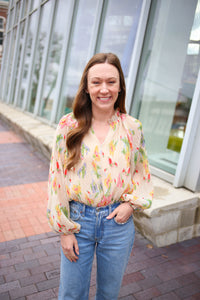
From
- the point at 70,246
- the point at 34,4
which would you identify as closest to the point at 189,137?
the point at 70,246

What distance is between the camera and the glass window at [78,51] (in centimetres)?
634

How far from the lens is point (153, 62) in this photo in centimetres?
448

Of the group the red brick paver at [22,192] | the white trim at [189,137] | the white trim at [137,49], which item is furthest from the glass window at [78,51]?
the white trim at [189,137]

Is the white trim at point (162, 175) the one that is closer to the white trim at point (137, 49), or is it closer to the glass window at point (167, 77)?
the glass window at point (167, 77)

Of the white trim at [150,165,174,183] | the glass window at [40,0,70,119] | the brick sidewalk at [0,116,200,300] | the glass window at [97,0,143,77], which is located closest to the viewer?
the brick sidewalk at [0,116,200,300]

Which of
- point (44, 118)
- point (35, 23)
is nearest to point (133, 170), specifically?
point (44, 118)

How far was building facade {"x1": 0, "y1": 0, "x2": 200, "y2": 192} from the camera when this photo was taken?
3.82m

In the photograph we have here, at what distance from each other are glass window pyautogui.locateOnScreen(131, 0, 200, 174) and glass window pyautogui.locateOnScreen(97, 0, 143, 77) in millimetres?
515

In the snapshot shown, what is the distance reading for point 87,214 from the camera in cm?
147

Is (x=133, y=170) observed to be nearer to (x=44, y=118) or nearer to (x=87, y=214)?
(x=87, y=214)

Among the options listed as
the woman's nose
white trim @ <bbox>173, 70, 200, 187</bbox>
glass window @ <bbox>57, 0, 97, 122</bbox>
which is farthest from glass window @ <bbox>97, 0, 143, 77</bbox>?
the woman's nose

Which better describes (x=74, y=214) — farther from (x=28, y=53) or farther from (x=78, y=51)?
(x=28, y=53)

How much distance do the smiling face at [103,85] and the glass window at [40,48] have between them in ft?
25.4

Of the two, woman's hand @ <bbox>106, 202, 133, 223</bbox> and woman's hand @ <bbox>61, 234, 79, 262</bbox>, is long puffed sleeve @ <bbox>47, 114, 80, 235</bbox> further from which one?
woman's hand @ <bbox>106, 202, 133, 223</bbox>
